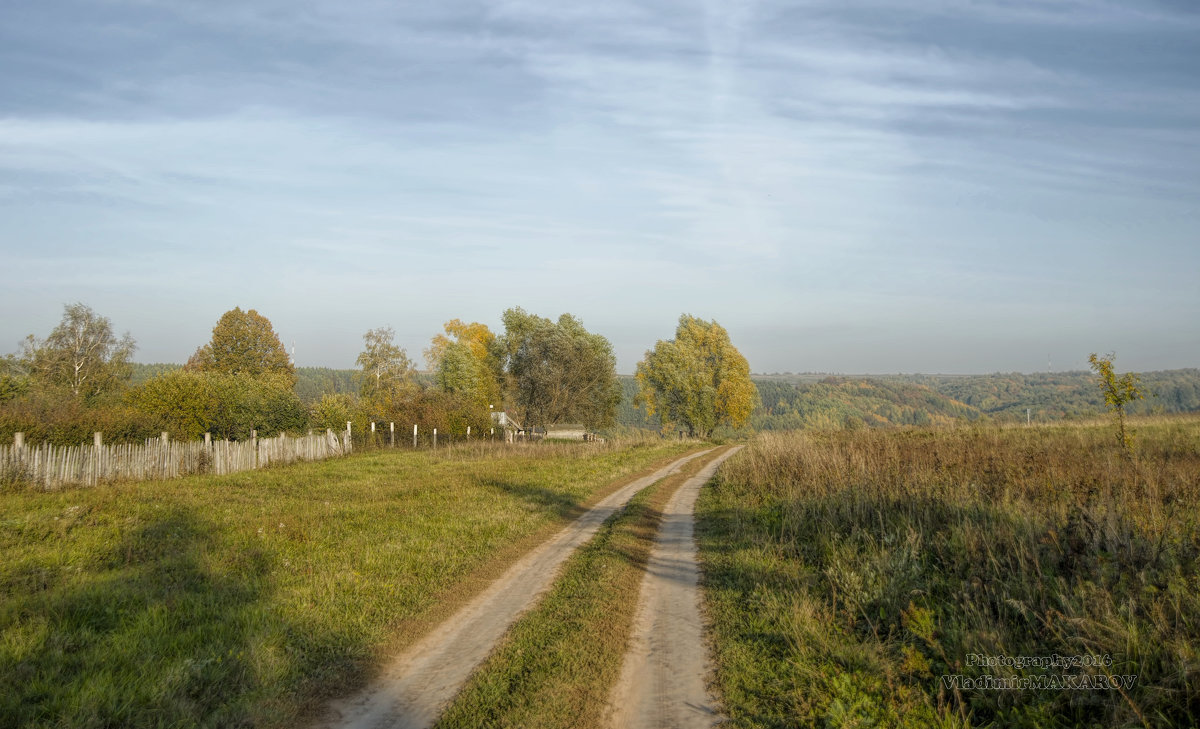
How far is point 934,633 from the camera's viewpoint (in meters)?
6.21

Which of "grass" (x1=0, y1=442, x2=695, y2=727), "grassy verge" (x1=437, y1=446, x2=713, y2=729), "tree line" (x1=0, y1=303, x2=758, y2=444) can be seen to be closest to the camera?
"grassy verge" (x1=437, y1=446, x2=713, y2=729)

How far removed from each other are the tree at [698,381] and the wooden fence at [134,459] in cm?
4320

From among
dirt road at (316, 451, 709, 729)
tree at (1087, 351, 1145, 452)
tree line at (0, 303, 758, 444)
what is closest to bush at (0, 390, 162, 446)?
tree line at (0, 303, 758, 444)

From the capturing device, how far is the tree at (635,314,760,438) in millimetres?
63969

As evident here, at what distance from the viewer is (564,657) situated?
20.1 ft

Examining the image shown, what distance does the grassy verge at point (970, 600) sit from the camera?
4.84m

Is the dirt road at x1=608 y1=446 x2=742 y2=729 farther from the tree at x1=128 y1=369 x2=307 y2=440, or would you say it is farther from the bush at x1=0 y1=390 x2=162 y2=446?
the tree at x1=128 y1=369 x2=307 y2=440

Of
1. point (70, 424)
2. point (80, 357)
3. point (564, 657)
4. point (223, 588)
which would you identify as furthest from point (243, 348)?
point (564, 657)

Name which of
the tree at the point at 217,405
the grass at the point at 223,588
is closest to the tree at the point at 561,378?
the tree at the point at 217,405

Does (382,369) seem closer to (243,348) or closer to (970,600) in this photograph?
(243,348)

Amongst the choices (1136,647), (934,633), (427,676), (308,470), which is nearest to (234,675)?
(427,676)

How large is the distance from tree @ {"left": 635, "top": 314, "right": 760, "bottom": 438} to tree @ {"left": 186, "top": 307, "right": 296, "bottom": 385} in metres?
35.8

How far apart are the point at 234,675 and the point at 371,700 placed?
1297 mm

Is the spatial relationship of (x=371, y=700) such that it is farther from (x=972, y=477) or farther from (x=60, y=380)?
(x=60, y=380)
